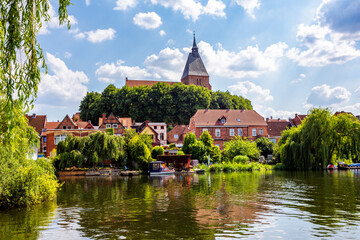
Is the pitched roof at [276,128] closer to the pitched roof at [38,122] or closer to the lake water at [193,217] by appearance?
the pitched roof at [38,122]

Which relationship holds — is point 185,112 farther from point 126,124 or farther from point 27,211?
point 27,211

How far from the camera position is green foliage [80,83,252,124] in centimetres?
7762

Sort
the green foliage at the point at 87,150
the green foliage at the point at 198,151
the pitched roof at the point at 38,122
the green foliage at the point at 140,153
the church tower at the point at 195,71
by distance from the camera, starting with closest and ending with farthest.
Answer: the green foliage at the point at 87,150 → the green foliage at the point at 140,153 → the green foliage at the point at 198,151 → the pitched roof at the point at 38,122 → the church tower at the point at 195,71

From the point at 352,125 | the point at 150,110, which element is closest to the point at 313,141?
the point at 352,125

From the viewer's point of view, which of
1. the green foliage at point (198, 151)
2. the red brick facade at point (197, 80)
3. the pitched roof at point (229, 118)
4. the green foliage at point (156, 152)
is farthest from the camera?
the red brick facade at point (197, 80)

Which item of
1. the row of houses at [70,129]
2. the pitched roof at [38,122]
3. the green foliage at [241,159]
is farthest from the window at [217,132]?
the pitched roof at [38,122]

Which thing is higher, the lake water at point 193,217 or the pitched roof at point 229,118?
the pitched roof at point 229,118

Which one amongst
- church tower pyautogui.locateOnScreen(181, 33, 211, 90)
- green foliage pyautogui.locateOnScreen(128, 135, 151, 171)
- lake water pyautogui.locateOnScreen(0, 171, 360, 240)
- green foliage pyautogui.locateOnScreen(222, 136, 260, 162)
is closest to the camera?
lake water pyautogui.locateOnScreen(0, 171, 360, 240)

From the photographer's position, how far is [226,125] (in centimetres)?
6531

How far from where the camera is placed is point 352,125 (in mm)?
43531

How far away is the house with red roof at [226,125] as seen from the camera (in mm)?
64938

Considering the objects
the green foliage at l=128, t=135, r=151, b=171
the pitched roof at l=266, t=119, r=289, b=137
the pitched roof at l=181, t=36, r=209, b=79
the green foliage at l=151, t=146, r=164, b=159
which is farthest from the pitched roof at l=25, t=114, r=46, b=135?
the pitched roof at l=181, t=36, r=209, b=79

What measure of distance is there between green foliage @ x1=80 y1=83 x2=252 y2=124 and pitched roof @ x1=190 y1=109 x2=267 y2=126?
1008 cm

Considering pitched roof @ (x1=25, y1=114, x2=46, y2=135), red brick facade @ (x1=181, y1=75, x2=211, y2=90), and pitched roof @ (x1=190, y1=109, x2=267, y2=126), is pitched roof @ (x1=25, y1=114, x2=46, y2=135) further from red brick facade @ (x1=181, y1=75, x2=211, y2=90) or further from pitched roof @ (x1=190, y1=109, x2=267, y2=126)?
red brick facade @ (x1=181, y1=75, x2=211, y2=90)
